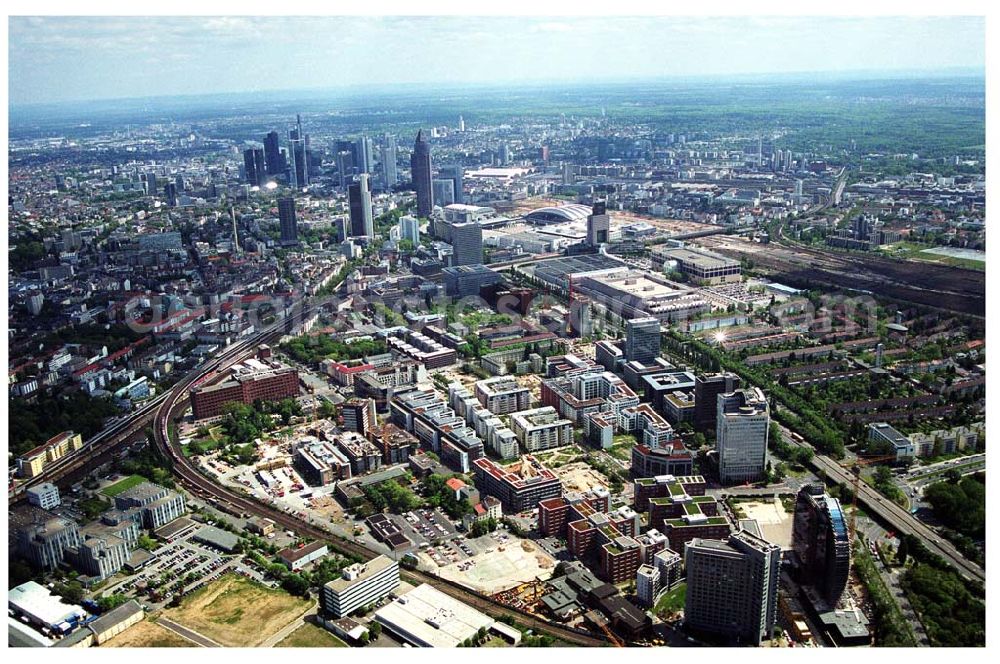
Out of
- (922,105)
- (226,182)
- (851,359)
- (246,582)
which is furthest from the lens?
(922,105)

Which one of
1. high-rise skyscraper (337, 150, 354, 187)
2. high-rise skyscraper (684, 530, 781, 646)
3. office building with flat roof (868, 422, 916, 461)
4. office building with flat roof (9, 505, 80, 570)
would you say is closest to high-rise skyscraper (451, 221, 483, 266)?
office building with flat roof (868, 422, 916, 461)

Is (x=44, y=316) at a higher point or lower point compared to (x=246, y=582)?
higher

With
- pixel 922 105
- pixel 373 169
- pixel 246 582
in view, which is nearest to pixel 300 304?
pixel 246 582

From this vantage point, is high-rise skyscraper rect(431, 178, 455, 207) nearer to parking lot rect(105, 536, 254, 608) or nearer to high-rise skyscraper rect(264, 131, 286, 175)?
high-rise skyscraper rect(264, 131, 286, 175)

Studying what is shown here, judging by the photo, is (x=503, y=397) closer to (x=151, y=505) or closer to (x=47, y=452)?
(x=151, y=505)

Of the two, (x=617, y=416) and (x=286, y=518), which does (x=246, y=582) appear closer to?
(x=286, y=518)

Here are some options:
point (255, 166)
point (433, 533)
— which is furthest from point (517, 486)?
point (255, 166)
